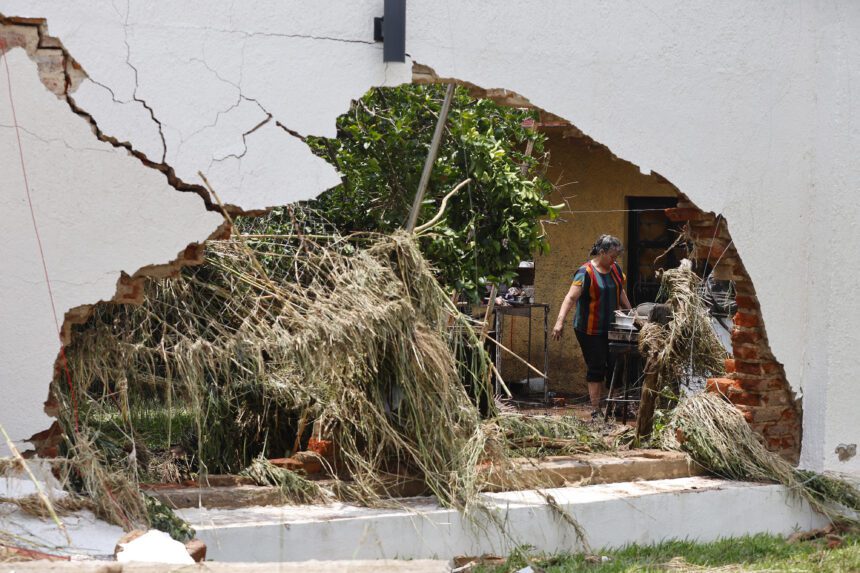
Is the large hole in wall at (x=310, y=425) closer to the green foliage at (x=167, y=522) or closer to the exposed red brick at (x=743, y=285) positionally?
the exposed red brick at (x=743, y=285)

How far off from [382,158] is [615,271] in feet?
9.10

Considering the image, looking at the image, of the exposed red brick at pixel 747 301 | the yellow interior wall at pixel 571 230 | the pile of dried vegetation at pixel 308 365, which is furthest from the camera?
the yellow interior wall at pixel 571 230

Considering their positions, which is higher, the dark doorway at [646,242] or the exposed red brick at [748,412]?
the dark doorway at [646,242]

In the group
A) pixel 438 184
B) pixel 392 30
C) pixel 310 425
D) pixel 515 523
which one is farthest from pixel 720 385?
pixel 392 30

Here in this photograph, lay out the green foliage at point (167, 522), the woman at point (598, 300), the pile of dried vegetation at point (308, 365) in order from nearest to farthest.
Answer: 1. the green foliage at point (167, 522)
2. the pile of dried vegetation at point (308, 365)
3. the woman at point (598, 300)

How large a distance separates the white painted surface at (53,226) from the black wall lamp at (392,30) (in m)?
1.33

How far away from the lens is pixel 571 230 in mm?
11742

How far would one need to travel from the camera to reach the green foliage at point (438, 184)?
23.4 feet

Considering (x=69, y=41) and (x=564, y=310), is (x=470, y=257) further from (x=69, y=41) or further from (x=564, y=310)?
(x=69, y=41)

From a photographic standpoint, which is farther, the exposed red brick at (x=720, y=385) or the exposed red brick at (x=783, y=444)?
the exposed red brick at (x=720, y=385)

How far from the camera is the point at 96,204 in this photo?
4.80 m

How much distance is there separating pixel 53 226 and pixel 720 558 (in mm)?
3922

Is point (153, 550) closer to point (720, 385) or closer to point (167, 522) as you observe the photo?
point (167, 522)

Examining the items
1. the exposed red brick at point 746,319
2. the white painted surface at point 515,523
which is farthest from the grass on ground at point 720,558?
the exposed red brick at point 746,319
